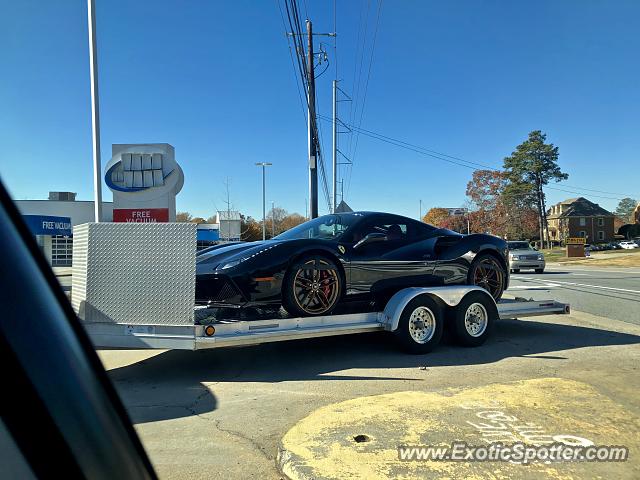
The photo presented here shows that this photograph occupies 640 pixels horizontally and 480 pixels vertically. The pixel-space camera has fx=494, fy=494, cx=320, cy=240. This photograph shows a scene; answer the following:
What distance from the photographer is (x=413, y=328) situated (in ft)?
22.0

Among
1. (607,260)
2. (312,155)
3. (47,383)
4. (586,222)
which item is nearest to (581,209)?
(586,222)

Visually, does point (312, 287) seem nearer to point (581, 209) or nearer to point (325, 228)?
point (325, 228)

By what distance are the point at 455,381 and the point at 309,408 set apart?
1.82 m

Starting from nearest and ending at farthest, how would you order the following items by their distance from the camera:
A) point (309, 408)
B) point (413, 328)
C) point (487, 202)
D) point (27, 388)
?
1. point (27, 388)
2. point (309, 408)
3. point (413, 328)
4. point (487, 202)

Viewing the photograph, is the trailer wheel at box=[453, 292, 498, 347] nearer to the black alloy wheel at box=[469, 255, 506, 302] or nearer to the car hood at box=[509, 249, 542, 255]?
the black alloy wheel at box=[469, 255, 506, 302]

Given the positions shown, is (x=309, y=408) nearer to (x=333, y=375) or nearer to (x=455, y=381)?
(x=333, y=375)

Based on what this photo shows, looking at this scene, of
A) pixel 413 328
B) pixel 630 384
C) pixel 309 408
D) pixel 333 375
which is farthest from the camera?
pixel 413 328

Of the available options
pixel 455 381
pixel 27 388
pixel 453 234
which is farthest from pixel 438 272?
pixel 27 388

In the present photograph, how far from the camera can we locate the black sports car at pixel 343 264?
5.85m

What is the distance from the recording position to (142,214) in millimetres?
13852

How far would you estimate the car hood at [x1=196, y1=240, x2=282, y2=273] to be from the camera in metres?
5.91

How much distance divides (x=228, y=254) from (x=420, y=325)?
278cm

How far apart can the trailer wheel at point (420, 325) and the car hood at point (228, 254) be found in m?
1.99

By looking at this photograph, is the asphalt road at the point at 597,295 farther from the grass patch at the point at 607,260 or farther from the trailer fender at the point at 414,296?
the grass patch at the point at 607,260
